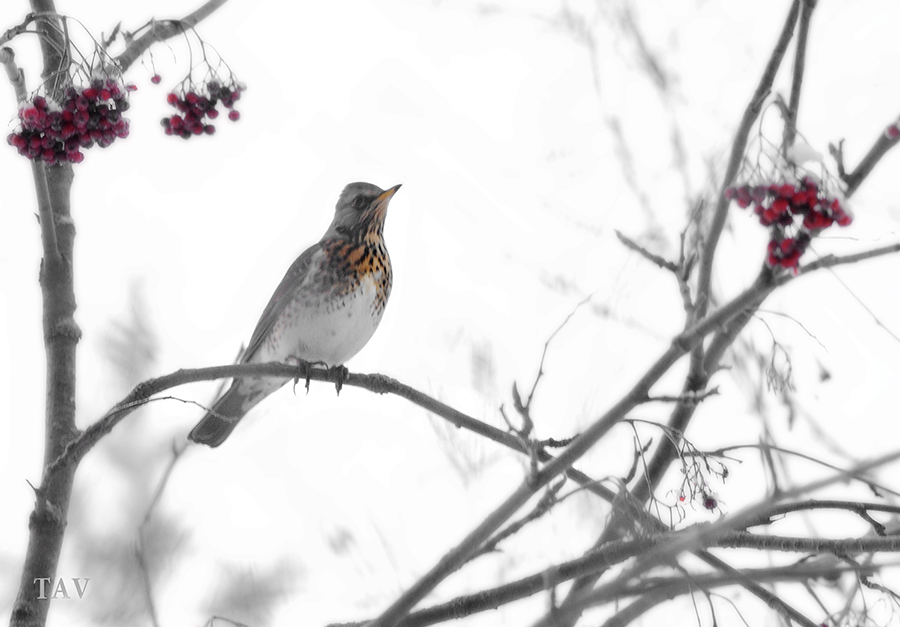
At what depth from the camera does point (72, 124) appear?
315 centimetres

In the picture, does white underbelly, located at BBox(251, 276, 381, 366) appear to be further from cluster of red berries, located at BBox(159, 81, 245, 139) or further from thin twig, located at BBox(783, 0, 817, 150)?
thin twig, located at BBox(783, 0, 817, 150)

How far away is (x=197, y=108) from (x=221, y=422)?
2.34m

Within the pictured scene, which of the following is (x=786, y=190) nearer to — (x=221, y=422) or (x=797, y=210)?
(x=797, y=210)

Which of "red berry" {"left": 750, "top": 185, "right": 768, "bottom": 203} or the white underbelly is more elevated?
the white underbelly

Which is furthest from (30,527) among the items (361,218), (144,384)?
(361,218)

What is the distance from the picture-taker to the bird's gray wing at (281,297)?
18.4ft

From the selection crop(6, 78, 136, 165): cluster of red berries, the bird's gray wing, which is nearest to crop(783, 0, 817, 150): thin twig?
crop(6, 78, 136, 165): cluster of red berries

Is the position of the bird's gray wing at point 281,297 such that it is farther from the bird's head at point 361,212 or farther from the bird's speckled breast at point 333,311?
the bird's head at point 361,212

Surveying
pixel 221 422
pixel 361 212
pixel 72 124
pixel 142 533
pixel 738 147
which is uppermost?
pixel 361 212

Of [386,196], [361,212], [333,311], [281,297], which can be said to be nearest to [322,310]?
[333,311]

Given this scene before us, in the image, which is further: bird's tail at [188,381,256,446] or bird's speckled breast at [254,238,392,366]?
bird's tail at [188,381,256,446]

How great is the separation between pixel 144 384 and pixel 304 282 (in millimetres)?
2621

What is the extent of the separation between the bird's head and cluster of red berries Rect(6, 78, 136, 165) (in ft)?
8.71

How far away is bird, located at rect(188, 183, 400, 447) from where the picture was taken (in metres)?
5.43
